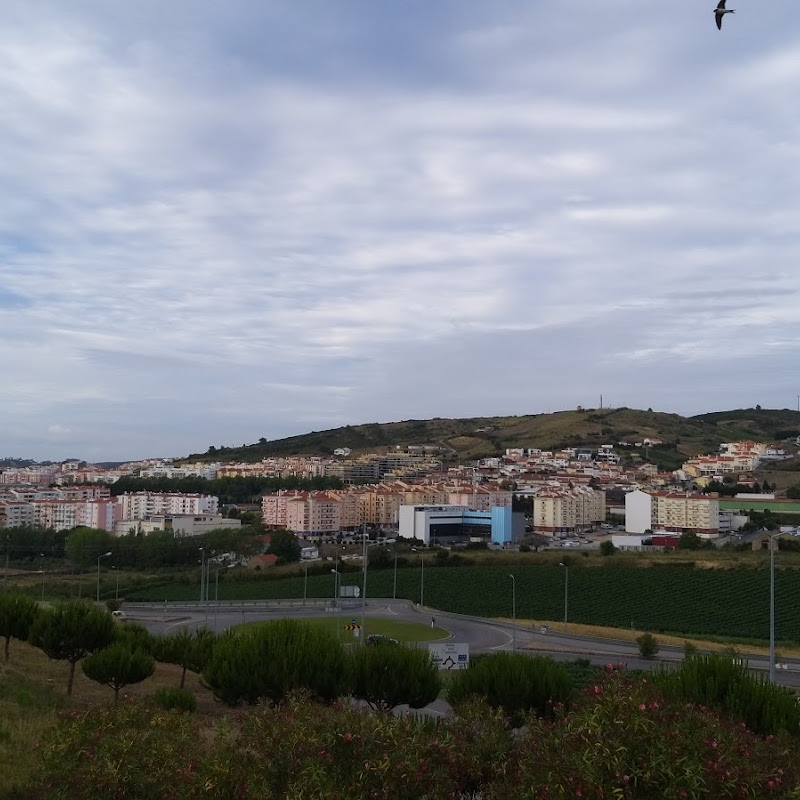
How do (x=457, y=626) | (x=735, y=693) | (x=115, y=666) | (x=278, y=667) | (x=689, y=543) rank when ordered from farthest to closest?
(x=689, y=543), (x=457, y=626), (x=115, y=666), (x=278, y=667), (x=735, y=693)

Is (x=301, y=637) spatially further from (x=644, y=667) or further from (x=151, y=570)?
(x=151, y=570)

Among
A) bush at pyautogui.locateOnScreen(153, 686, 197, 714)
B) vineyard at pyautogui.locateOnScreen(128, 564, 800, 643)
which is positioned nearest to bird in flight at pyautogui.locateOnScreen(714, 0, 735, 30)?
bush at pyautogui.locateOnScreen(153, 686, 197, 714)

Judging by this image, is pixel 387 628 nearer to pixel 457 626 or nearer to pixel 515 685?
pixel 457 626

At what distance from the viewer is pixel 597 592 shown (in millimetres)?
51094

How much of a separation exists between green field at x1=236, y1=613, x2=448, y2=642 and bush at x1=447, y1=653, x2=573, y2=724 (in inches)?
892

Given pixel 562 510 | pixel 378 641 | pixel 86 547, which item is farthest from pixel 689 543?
pixel 378 641

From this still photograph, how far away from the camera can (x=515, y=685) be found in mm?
12914

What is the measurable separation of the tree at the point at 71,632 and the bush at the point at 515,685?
31.4ft

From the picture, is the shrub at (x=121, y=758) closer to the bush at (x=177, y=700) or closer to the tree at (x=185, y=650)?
the bush at (x=177, y=700)

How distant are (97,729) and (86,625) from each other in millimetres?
11243

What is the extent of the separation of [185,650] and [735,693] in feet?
51.5

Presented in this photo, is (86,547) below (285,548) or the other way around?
below

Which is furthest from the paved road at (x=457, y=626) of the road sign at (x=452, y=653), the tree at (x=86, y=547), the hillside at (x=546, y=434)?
the hillside at (x=546, y=434)

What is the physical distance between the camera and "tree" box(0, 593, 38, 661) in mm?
21531
